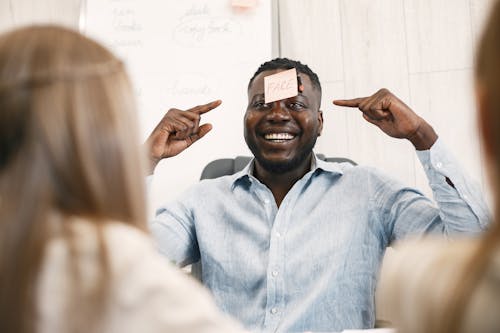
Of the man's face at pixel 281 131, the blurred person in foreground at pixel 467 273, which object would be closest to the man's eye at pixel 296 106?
the man's face at pixel 281 131

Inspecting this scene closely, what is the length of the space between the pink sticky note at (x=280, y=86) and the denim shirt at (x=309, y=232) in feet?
0.76

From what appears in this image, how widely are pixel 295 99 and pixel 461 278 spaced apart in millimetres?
1271

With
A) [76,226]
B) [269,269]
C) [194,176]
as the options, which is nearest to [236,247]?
[269,269]

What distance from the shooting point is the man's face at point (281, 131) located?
67.8 inches

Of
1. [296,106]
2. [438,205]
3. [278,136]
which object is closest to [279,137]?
[278,136]

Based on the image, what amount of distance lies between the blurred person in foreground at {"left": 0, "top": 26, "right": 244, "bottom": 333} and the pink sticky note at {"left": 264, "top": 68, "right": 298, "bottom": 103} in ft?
3.17

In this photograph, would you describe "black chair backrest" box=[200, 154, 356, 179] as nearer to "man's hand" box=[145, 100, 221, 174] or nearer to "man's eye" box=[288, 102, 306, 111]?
"man's hand" box=[145, 100, 221, 174]

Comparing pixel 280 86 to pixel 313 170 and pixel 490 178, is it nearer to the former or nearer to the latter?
pixel 313 170

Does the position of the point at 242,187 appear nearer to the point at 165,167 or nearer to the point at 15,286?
the point at 165,167

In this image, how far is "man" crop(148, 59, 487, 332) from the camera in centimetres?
150

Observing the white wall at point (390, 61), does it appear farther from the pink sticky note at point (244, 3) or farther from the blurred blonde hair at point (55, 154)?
the blurred blonde hair at point (55, 154)

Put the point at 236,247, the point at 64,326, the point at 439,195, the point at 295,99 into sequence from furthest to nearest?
the point at 295,99 → the point at 236,247 → the point at 439,195 → the point at 64,326

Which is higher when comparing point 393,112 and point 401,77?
point 401,77

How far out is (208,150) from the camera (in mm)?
2314
